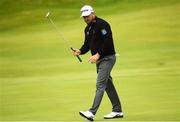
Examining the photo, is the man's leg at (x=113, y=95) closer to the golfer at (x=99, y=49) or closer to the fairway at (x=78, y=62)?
the golfer at (x=99, y=49)

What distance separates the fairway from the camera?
13.2m

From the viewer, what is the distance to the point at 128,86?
1563 cm

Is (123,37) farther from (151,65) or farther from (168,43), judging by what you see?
(151,65)

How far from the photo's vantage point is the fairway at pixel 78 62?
43.3 ft

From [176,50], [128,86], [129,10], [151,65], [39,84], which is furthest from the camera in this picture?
[129,10]

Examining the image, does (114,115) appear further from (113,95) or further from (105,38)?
(105,38)

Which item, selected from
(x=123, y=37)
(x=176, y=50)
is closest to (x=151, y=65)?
(x=176, y=50)

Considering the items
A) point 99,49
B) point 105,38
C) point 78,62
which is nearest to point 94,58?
point 99,49

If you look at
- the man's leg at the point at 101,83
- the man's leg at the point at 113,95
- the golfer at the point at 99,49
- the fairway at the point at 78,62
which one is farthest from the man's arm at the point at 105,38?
the fairway at the point at 78,62

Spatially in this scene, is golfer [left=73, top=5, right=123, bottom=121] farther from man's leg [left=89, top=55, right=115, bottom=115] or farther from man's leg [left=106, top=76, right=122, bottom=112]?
man's leg [left=106, top=76, right=122, bottom=112]

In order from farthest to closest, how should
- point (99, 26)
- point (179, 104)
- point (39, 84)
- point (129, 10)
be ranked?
point (129, 10)
point (39, 84)
point (179, 104)
point (99, 26)

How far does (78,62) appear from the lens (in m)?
20.6

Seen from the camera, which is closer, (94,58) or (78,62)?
(94,58)

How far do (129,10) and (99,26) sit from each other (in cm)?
1720
